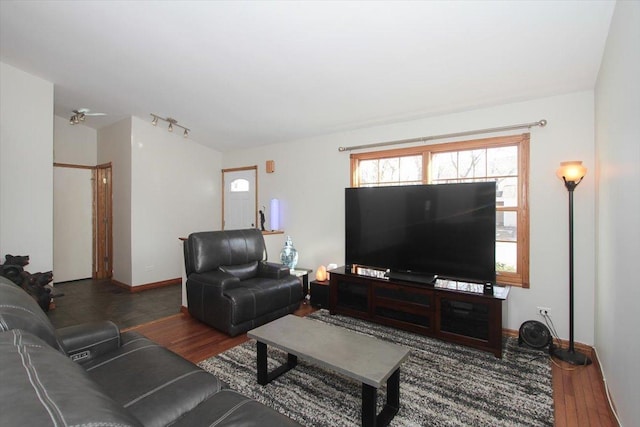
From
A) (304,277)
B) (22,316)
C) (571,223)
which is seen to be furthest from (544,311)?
(22,316)

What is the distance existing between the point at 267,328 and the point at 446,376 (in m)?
1.43

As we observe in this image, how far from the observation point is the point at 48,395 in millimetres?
594

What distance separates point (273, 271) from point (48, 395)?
10.6 ft

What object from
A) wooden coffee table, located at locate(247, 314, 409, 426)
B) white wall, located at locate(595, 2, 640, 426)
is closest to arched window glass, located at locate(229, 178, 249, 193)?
wooden coffee table, located at locate(247, 314, 409, 426)

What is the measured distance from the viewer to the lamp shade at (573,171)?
2564mm

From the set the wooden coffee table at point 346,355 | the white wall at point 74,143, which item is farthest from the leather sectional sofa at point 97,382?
the white wall at point 74,143

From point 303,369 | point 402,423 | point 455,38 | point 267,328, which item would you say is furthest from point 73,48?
point 402,423

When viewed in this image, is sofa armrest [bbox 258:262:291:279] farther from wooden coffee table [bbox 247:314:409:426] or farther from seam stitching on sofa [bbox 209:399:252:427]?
seam stitching on sofa [bbox 209:399:252:427]

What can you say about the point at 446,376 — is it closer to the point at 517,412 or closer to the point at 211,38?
the point at 517,412

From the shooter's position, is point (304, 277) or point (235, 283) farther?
point (304, 277)

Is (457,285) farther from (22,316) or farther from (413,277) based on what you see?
(22,316)

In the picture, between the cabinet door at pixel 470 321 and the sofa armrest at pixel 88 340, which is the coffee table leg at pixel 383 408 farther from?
the sofa armrest at pixel 88 340

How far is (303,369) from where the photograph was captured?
244cm

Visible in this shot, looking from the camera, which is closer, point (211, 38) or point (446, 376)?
point (446, 376)
